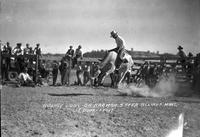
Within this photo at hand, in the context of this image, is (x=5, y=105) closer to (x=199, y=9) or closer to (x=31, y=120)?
(x=31, y=120)

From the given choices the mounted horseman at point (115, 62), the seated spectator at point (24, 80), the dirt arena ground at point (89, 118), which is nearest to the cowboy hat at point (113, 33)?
the dirt arena ground at point (89, 118)

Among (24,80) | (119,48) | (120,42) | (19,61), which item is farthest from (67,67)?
(120,42)

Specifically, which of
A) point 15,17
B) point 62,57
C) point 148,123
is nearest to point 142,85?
point 62,57

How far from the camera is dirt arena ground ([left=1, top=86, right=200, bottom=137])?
377 cm

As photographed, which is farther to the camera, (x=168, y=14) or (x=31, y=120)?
(x=168, y=14)

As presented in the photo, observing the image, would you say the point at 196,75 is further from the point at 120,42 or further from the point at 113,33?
the point at 113,33

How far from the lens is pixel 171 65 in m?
9.09

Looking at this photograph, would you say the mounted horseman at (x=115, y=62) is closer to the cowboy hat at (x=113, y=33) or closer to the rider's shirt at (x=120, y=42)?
the rider's shirt at (x=120, y=42)

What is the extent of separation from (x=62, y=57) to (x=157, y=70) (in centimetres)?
333

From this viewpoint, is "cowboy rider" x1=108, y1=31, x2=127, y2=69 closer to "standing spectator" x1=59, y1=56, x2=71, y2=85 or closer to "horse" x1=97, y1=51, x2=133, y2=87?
"horse" x1=97, y1=51, x2=133, y2=87

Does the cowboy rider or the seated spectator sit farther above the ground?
the cowboy rider

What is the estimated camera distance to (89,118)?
13.8 ft

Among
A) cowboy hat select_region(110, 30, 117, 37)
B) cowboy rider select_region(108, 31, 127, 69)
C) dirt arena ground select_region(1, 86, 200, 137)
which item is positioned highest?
cowboy hat select_region(110, 30, 117, 37)

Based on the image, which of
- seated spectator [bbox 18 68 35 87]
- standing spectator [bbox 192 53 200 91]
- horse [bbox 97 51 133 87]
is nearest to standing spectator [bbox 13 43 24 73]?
seated spectator [bbox 18 68 35 87]
